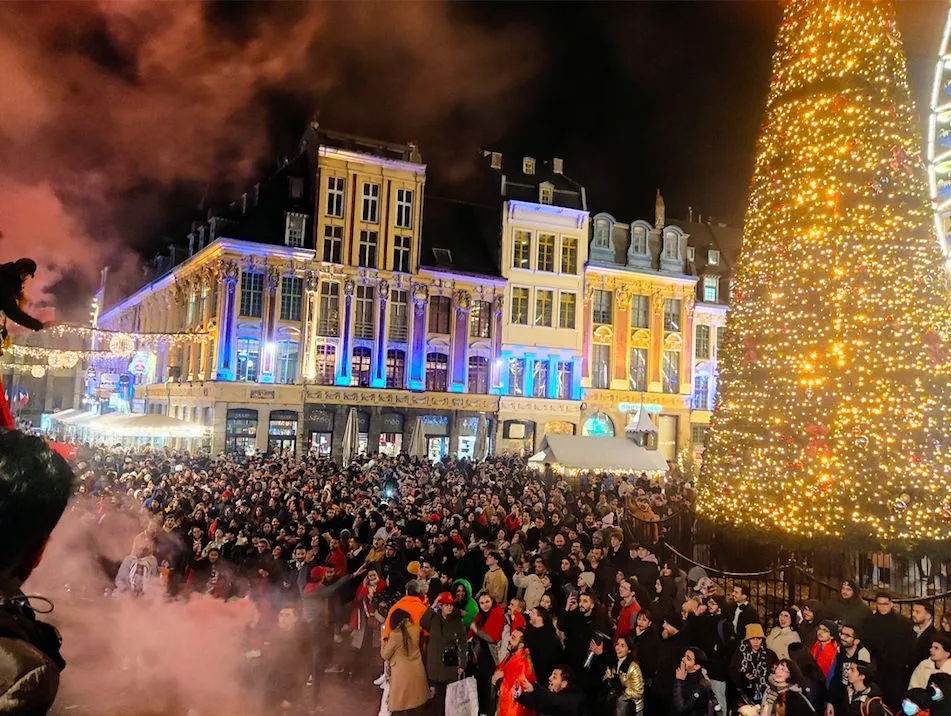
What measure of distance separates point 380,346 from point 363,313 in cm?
195

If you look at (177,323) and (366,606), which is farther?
(177,323)

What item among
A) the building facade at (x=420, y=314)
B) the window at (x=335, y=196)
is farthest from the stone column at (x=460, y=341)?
the window at (x=335, y=196)

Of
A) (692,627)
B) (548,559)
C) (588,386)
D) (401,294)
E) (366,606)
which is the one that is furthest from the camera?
(588,386)

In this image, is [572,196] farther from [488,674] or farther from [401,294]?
[488,674]

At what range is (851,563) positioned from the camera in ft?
40.0

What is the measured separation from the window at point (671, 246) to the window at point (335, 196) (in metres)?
20.1

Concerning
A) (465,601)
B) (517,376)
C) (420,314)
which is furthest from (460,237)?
(465,601)

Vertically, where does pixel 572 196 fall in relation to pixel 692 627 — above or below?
above

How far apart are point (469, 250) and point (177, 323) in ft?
58.6

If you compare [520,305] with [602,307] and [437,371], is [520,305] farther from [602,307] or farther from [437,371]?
[437,371]

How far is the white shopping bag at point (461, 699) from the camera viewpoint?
7566mm

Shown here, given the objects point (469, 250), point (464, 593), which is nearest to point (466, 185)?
point (469, 250)

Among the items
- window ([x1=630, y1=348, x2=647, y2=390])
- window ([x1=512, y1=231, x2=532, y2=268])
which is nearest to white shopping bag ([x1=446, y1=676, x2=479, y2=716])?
window ([x1=512, y1=231, x2=532, y2=268])

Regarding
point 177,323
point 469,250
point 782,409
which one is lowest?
point 782,409
